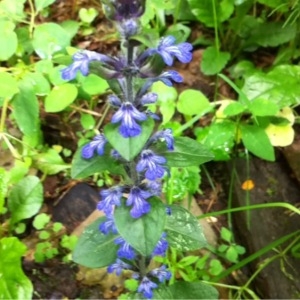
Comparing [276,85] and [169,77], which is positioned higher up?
[169,77]

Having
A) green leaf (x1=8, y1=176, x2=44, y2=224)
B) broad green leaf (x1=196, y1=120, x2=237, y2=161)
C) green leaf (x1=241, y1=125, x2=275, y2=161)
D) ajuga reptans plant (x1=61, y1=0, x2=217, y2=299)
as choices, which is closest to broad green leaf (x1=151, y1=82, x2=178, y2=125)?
broad green leaf (x1=196, y1=120, x2=237, y2=161)

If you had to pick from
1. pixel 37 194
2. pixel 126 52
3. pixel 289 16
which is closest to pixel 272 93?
pixel 289 16

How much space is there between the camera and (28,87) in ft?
6.57

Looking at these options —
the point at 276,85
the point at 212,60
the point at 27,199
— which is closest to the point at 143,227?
the point at 27,199

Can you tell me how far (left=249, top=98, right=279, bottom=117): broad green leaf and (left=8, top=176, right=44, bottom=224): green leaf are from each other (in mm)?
768

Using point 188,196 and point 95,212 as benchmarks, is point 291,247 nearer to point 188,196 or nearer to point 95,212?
point 188,196

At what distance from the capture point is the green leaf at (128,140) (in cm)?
127

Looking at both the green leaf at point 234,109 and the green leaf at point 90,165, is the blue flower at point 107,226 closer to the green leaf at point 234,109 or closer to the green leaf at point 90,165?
the green leaf at point 90,165

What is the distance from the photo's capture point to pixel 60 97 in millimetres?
2100

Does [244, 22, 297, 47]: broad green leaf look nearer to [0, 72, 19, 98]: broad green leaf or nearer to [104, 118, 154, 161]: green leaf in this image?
[0, 72, 19, 98]: broad green leaf

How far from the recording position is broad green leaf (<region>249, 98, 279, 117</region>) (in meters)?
2.10

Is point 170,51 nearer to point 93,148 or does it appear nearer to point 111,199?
point 93,148

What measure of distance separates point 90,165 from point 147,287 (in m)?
0.45

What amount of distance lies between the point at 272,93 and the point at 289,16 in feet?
1.03
